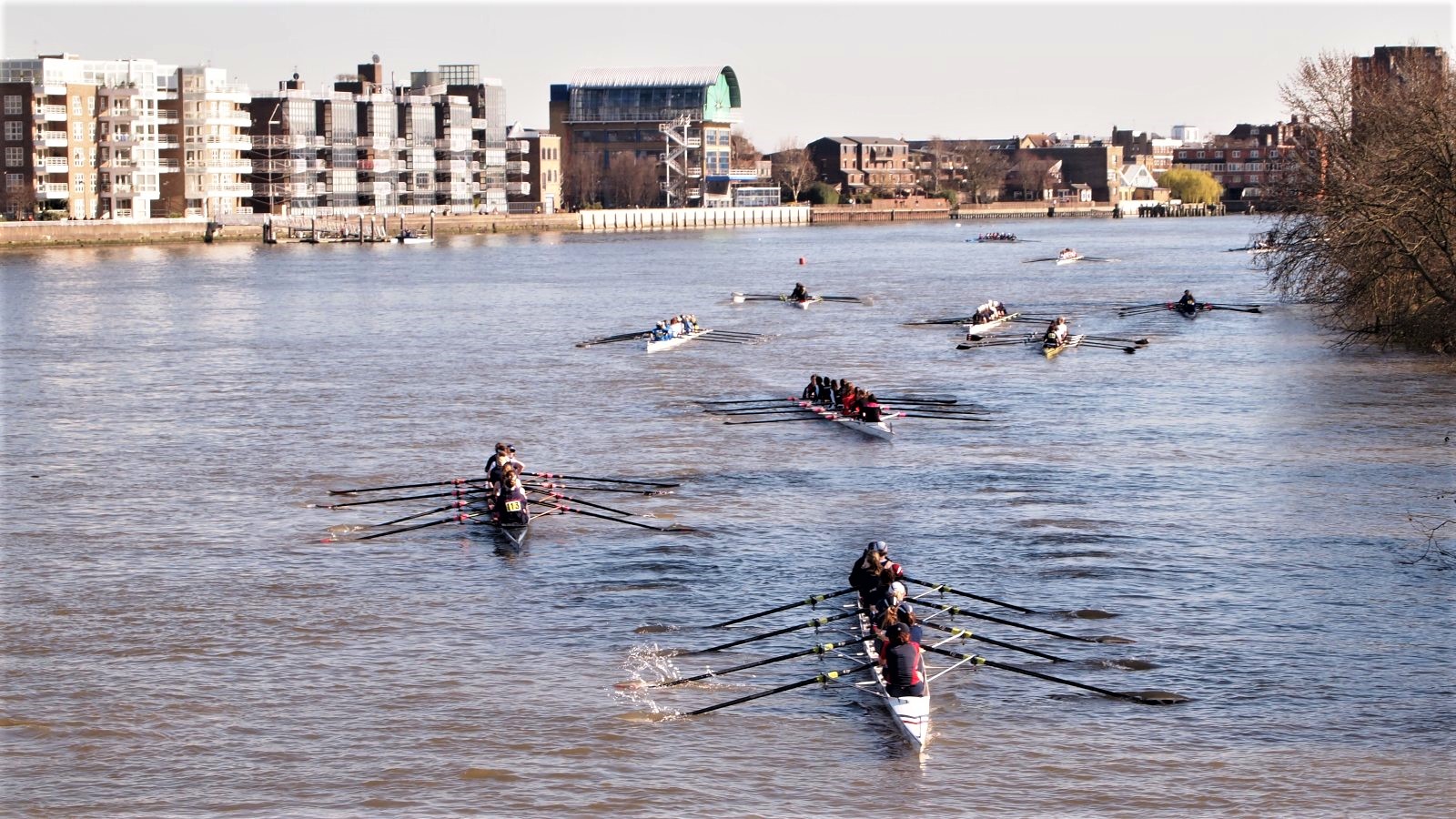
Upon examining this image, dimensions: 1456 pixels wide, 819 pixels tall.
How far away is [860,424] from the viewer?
40.8 m

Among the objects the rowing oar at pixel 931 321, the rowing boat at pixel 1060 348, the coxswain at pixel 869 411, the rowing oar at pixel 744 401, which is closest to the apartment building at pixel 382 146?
the rowing oar at pixel 931 321

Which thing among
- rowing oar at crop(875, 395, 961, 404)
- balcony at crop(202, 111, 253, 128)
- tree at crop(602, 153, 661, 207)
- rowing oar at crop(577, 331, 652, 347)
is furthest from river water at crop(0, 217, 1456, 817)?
tree at crop(602, 153, 661, 207)

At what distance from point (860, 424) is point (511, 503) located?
12747 mm

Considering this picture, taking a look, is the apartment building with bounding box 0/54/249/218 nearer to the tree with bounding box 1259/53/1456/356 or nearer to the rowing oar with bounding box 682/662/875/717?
the tree with bounding box 1259/53/1456/356

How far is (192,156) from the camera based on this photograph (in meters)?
139

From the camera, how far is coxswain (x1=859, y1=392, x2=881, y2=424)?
40219 mm

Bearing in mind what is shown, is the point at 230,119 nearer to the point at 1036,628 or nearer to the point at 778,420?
the point at 778,420

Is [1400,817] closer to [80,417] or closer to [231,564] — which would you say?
[231,564]

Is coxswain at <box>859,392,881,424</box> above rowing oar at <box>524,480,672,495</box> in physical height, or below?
above

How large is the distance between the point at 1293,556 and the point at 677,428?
57.4ft

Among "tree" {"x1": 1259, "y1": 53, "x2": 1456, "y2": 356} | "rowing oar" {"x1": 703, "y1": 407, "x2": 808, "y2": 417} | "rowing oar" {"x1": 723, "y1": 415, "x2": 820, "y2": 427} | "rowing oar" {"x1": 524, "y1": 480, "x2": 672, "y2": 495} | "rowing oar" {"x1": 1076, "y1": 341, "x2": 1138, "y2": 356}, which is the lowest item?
"rowing oar" {"x1": 524, "y1": 480, "x2": 672, "y2": 495}

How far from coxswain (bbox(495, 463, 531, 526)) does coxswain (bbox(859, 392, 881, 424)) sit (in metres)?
11.8

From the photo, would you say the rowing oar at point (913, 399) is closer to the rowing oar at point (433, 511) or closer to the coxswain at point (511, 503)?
the rowing oar at point (433, 511)

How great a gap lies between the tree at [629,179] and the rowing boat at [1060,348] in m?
141
